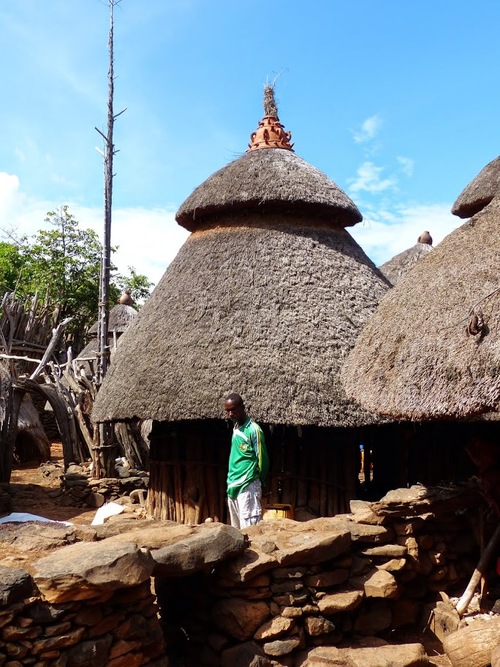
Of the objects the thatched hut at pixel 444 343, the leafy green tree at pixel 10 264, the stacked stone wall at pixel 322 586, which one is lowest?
the stacked stone wall at pixel 322 586

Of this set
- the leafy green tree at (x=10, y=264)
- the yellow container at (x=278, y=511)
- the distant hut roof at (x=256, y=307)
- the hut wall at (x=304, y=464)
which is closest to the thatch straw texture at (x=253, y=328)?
the distant hut roof at (x=256, y=307)

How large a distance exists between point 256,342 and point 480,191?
16.8 feet

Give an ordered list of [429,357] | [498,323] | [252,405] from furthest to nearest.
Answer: [252,405] < [429,357] < [498,323]

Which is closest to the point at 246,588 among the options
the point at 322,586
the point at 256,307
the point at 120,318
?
the point at 322,586

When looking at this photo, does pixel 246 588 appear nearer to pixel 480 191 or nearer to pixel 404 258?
pixel 480 191

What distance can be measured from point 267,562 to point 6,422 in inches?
324

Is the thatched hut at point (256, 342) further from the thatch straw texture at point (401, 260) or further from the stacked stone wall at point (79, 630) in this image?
the thatch straw texture at point (401, 260)

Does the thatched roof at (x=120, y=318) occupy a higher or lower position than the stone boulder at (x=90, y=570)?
higher

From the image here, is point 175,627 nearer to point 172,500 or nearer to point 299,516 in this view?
point 299,516

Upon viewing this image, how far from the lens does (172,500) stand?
28.7ft

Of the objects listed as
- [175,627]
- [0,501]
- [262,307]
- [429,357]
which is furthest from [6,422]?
[429,357]

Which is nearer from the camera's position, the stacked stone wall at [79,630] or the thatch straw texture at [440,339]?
the stacked stone wall at [79,630]

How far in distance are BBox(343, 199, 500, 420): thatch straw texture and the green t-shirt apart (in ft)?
3.43

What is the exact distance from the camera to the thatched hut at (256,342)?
25.7ft
